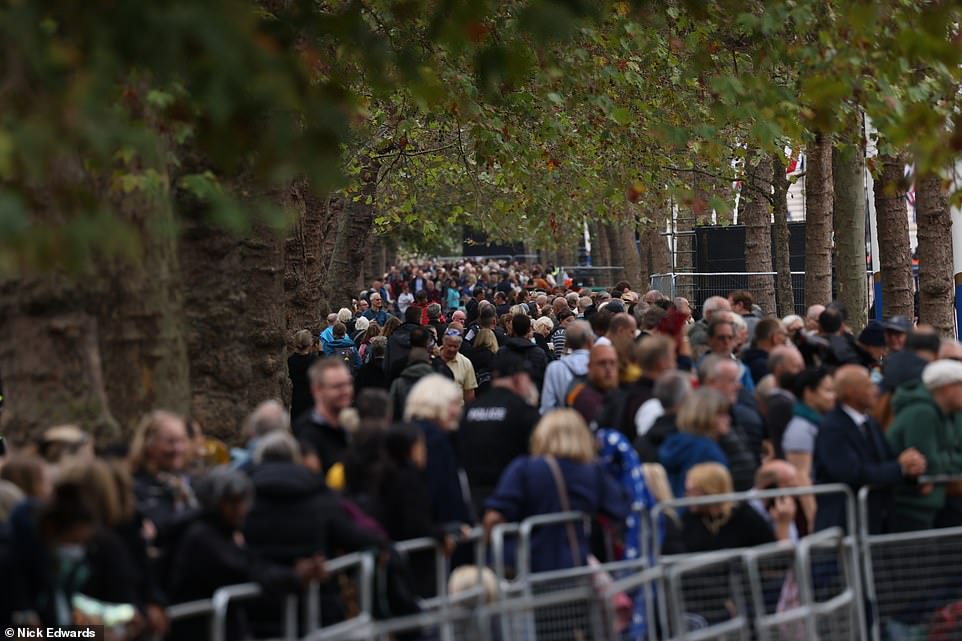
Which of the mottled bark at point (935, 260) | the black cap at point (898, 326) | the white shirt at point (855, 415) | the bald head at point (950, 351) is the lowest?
the white shirt at point (855, 415)

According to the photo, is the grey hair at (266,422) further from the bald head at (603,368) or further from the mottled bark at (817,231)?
the mottled bark at (817,231)

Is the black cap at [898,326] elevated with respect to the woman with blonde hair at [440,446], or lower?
elevated

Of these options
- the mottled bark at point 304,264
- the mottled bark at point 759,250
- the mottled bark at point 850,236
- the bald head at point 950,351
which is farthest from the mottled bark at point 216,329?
the mottled bark at point 759,250

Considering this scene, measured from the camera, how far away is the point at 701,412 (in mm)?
9328

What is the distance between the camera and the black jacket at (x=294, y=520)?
287 inches

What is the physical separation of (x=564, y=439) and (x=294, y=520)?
1.85 metres

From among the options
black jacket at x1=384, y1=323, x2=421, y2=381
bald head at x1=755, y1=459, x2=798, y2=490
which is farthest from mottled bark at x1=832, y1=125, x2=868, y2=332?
bald head at x1=755, y1=459, x2=798, y2=490

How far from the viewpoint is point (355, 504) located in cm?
801

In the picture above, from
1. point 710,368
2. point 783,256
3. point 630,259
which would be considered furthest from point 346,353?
point 630,259

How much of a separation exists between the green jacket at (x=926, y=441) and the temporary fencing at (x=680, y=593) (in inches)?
10.2

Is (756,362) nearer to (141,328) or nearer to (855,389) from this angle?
(855,389)

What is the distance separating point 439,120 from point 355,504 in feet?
49.7

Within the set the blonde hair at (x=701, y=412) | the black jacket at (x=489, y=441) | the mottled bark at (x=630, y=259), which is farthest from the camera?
the mottled bark at (x=630, y=259)

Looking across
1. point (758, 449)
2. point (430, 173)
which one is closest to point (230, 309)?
point (758, 449)
